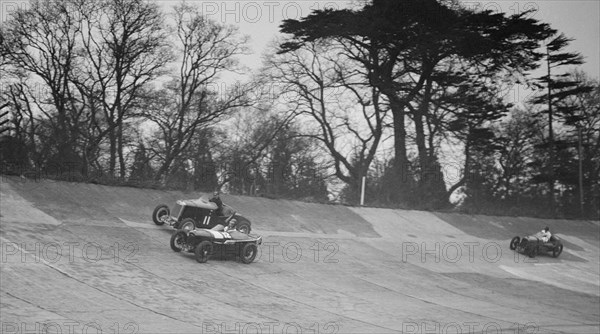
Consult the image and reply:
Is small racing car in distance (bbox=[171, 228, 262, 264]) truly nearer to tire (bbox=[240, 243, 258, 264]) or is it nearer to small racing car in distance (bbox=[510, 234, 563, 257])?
tire (bbox=[240, 243, 258, 264])

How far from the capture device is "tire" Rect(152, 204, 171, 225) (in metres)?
17.6

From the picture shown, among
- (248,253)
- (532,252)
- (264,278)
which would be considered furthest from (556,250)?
(264,278)

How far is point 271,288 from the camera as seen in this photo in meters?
14.4

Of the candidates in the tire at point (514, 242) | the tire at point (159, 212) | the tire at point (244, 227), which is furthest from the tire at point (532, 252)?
the tire at point (159, 212)

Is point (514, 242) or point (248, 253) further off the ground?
point (514, 242)

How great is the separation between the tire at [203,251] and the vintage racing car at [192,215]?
1190mm

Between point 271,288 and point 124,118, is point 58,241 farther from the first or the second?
point 124,118

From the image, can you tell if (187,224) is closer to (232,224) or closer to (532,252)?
(232,224)

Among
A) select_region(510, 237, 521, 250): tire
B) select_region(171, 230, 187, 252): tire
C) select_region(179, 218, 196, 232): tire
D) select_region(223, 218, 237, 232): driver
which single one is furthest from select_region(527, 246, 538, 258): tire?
select_region(171, 230, 187, 252): tire

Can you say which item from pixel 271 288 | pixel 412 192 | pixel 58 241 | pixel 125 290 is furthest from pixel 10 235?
pixel 412 192

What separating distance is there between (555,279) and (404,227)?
6.20 meters

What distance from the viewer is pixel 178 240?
50.7 feet

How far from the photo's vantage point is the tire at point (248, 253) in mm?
16000

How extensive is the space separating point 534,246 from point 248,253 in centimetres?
1396
